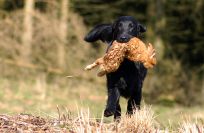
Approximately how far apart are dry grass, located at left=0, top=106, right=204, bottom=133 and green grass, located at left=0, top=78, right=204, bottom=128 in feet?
27.8

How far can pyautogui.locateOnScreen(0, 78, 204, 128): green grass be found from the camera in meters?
16.0

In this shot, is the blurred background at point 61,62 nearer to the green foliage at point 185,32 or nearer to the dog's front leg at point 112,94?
the green foliage at point 185,32

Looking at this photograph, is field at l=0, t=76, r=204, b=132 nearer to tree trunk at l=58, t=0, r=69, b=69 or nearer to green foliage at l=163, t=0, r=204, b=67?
tree trunk at l=58, t=0, r=69, b=69

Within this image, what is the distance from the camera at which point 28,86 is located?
778 inches

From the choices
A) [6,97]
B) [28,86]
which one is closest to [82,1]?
[28,86]

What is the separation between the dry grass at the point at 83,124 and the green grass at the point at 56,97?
333 inches

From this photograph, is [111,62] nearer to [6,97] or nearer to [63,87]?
[6,97]

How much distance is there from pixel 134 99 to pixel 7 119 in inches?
98.4

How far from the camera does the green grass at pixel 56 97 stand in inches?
630

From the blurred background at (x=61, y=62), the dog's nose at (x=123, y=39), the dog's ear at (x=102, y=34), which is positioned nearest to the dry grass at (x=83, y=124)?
the dog's nose at (x=123, y=39)

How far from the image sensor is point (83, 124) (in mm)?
5840

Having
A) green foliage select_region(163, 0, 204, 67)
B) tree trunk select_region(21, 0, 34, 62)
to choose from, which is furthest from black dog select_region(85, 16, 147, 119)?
green foliage select_region(163, 0, 204, 67)

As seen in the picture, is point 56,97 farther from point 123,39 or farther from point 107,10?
point 123,39

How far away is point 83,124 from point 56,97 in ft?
43.8
